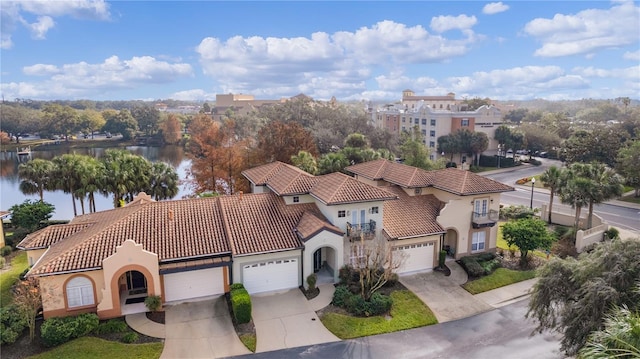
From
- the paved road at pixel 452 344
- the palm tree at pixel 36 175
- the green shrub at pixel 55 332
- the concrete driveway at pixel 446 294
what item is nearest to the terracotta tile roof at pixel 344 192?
the concrete driveway at pixel 446 294

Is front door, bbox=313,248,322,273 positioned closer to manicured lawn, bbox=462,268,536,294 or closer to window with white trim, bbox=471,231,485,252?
manicured lawn, bbox=462,268,536,294

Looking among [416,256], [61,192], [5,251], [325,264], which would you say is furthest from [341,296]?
[61,192]

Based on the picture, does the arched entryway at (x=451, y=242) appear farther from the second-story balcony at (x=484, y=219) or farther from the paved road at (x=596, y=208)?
the paved road at (x=596, y=208)

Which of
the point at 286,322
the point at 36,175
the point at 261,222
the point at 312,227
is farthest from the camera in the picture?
the point at 36,175

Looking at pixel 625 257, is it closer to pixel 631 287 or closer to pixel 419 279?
pixel 631 287

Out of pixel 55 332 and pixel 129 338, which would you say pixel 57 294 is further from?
pixel 129 338

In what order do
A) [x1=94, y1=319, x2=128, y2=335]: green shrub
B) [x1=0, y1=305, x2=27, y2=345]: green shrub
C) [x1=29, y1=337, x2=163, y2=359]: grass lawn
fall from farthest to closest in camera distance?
[x1=94, y1=319, x2=128, y2=335]: green shrub, [x1=0, y1=305, x2=27, y2=345]: green shrub, [x1=29, y1=337, x2=163, y2=359]: grass lawn

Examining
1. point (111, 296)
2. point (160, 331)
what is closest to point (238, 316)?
point (160, 331)

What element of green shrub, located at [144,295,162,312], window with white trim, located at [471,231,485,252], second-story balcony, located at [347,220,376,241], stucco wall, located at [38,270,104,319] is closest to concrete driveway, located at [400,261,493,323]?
window with white trim, located at [471,231,485,252]
